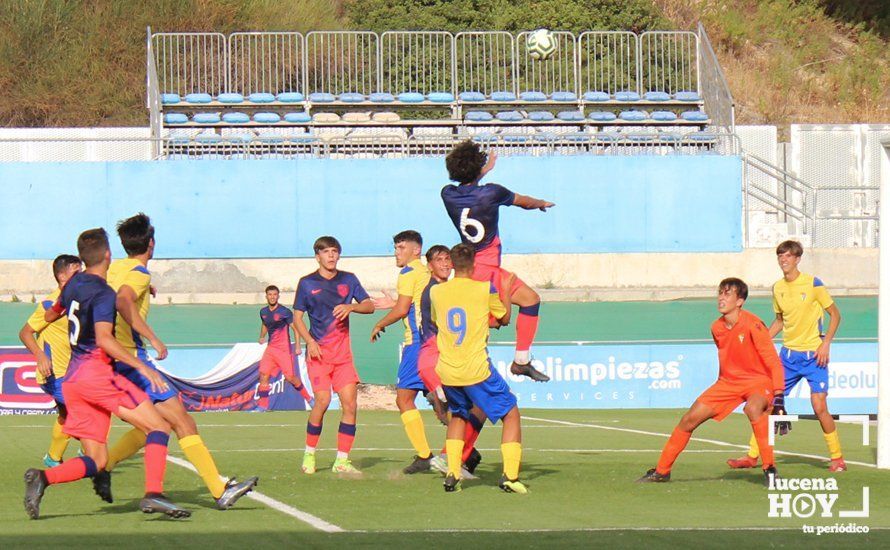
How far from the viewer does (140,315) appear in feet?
32.6

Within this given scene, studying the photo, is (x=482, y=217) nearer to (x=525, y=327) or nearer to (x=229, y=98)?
(x=525, y=327)

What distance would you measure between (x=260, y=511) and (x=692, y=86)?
27.5 metres

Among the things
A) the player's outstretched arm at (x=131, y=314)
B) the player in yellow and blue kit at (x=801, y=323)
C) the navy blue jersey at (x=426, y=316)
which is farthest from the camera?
the player in yellow and blue kit at (x=801, y=323)

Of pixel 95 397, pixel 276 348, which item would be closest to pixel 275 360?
pixel 276 348

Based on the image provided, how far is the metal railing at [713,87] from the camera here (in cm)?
3256

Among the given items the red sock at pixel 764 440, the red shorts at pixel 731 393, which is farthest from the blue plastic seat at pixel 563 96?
the red sock at pixel 764 440

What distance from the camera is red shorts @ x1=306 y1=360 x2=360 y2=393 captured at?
40.7ft

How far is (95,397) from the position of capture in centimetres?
929

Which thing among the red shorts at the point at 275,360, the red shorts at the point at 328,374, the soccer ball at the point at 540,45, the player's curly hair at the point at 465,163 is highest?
the soccer ball at the point at 540,45

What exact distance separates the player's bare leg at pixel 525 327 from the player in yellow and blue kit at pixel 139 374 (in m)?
2.72

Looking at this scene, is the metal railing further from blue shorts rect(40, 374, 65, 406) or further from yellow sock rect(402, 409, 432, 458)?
blue shorts rect(40, 374, 65, 406)

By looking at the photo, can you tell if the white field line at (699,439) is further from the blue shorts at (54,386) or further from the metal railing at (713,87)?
the metal railing at (713,87)

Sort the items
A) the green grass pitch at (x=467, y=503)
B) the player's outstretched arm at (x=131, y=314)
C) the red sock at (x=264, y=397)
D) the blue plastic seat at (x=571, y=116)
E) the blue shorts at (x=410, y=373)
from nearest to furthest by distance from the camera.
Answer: the green grass pitch at (x=467, y=503), the player's outstretched arm at (x=131, y=314), the blue shorts at (x=410, y=373), the red sock at (x=264, y=397), the blue plastic seat at (x=571, y=116)

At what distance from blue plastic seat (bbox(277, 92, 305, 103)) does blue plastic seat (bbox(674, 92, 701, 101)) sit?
30.1 ft
